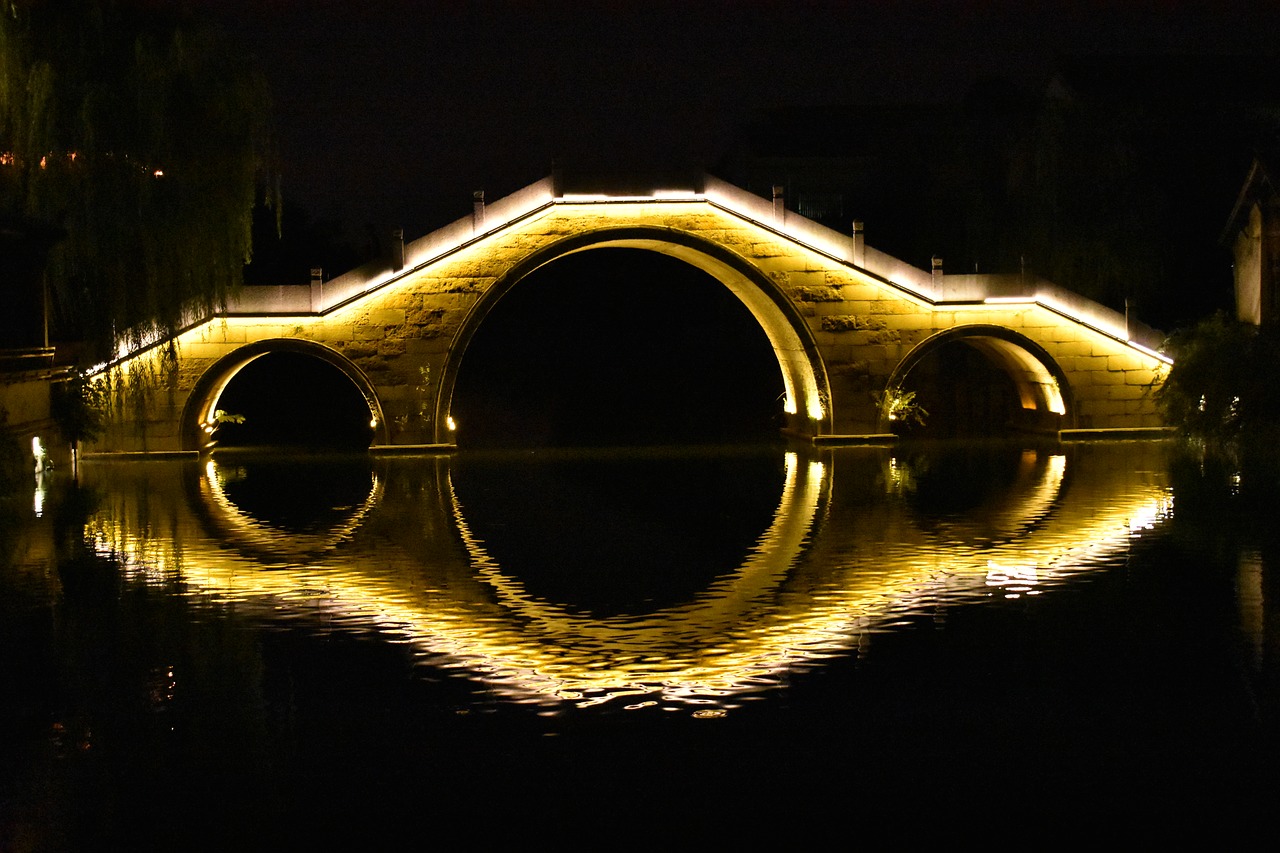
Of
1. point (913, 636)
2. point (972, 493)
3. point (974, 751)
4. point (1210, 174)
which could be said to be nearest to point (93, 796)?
point (974, 751)

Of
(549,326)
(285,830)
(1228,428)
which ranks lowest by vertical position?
(285,830)

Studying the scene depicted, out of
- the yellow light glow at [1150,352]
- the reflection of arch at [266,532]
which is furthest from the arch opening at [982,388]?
the reflection of arch at [266,532]

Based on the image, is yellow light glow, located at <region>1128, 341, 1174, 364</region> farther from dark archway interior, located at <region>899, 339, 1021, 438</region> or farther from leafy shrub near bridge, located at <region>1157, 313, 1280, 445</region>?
leafy shrub near bridge, located at <region>1157, 313, 1280, 445</region>

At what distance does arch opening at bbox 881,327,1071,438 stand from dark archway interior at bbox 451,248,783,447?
5680 mm

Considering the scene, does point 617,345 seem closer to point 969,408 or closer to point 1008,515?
point 969,408

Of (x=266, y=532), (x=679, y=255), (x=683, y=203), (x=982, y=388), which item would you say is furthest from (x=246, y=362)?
(x=982, y=388)

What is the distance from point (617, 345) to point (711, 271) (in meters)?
18.1

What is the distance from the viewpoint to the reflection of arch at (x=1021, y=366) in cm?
3038

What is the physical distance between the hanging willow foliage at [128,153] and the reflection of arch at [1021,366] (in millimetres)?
12342

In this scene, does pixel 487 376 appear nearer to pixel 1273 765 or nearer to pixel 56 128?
pixel 56 128

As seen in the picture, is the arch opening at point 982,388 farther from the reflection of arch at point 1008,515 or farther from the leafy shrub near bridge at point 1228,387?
the reflection of arch at point 1008,515

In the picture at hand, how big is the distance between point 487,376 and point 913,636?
36502mm

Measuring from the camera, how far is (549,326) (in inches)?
1971

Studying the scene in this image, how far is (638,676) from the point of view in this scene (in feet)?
34.1
